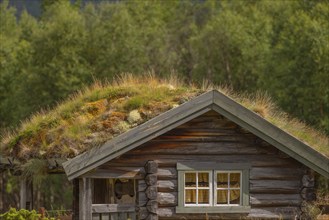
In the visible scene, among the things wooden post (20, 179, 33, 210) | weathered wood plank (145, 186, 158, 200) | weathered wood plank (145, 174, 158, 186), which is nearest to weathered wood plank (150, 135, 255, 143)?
weathered wood plank (145, 174, 158, 186)

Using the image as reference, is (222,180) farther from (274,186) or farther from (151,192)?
(151,192)

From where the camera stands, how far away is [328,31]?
41031mm

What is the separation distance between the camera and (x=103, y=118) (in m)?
21.0

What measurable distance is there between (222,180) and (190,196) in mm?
899

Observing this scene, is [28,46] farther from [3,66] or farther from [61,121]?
[61,121]

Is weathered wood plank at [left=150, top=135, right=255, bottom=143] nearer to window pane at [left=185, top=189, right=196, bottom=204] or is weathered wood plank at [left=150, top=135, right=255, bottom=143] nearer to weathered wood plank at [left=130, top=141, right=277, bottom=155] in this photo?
weathered wood plank at [left=130, top=141, right=277, bottom=155]

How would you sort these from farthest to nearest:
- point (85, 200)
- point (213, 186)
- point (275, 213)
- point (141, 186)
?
point (275, 213) → point (213, 186) → point (141, 186) → point (85, 200)

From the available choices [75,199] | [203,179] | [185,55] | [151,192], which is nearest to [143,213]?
[151,192]

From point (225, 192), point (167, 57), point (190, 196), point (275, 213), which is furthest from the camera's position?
point (167, 57)

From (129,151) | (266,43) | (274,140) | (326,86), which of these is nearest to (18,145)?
(129,151)

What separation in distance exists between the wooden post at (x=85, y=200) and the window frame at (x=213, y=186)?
2.16 metres

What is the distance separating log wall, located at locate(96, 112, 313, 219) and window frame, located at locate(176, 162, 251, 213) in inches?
5.7

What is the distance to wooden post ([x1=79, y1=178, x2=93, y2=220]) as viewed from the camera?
19750 mm

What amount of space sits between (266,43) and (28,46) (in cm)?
1469
